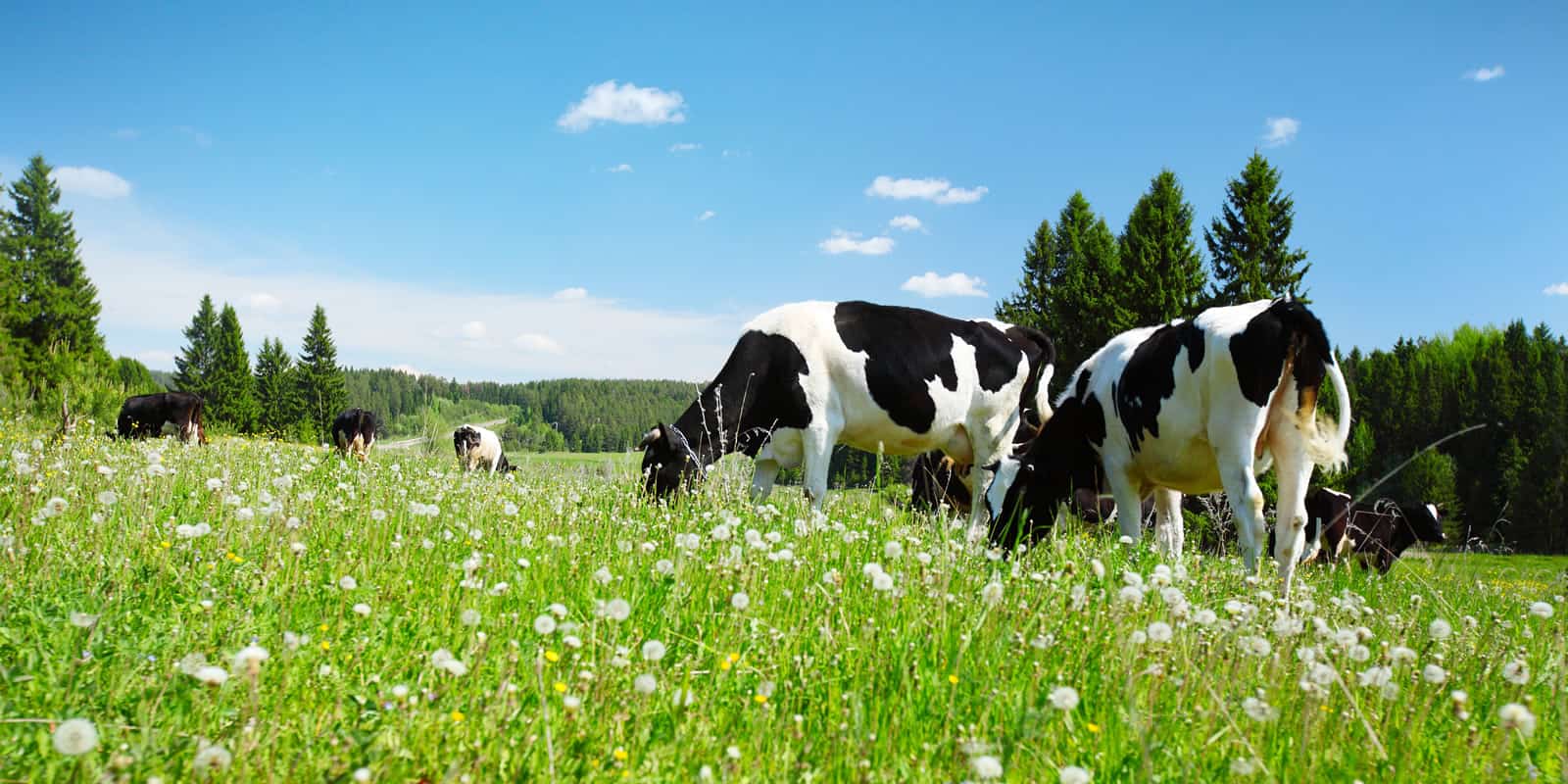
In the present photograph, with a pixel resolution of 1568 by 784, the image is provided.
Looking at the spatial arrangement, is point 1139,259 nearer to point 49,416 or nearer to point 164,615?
point 49,416

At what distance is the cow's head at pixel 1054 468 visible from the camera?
8570 mm

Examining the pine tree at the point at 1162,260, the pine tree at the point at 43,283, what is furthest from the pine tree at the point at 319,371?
the pine tree at the point at 1162,260

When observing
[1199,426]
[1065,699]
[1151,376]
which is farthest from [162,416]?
[1065,699]

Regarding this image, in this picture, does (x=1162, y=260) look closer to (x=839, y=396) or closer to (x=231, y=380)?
(x=839, y=396)

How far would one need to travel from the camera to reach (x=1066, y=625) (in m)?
3.59

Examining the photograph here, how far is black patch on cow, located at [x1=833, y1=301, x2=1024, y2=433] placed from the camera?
1002 centimetres

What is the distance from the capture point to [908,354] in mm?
10266

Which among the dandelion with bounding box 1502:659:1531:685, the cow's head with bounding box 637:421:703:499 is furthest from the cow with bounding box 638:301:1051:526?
the dandelion with bounding box 1502:659:1531:685

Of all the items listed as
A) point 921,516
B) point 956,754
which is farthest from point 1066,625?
point 921,516

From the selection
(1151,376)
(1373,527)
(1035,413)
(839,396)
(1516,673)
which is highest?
(1151,376)

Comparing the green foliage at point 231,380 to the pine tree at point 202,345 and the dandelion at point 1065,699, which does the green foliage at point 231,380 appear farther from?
the dandelion at point 1065,699

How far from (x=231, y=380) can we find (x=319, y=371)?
31.2 feet

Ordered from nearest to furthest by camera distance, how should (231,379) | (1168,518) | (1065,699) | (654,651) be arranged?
(1065,699) < (654,651) < (1168,518) < (231,379)

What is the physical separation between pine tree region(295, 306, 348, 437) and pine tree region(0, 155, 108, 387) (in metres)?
20.2
